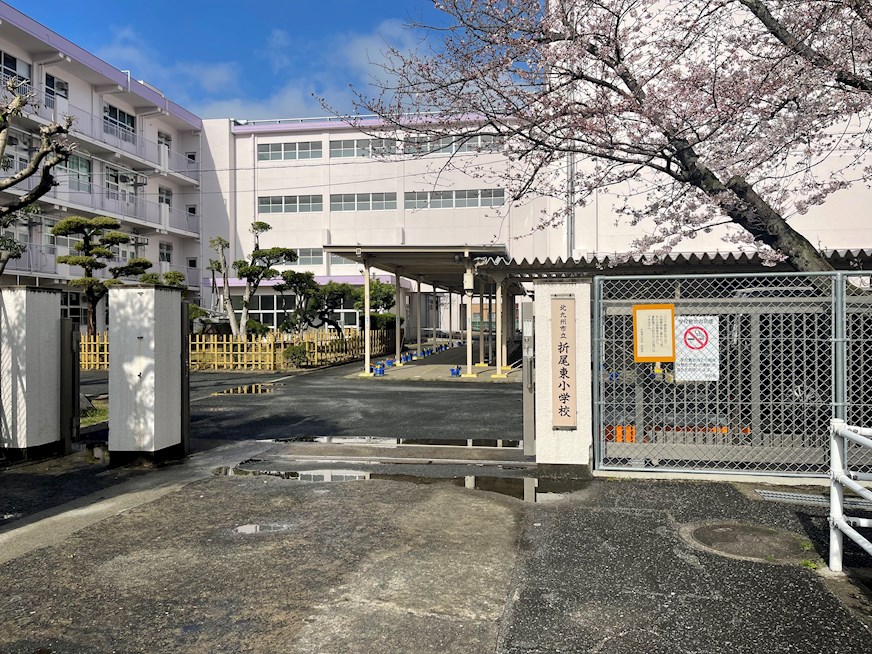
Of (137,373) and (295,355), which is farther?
(295,355)

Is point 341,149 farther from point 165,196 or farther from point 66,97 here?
point 66,97

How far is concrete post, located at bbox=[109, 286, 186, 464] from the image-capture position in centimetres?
697

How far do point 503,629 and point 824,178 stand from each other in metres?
19.7

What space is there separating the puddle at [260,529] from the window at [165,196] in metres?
36.1

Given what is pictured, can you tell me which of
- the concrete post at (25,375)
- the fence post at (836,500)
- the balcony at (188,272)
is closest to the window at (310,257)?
the balcony at (188,272)

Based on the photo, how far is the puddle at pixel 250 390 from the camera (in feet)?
48.5

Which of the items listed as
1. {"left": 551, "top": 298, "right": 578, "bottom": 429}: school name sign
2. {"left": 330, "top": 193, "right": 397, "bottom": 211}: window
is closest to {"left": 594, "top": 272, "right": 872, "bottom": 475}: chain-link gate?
{"left": 551, "top": 298, "right": 578, "bottom": 429}: school name sign

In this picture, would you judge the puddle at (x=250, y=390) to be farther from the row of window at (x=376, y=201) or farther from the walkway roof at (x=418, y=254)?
the row of window at (x=376, y=201)

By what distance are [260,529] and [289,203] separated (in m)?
37.4

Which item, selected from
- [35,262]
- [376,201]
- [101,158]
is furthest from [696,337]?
[376,201]

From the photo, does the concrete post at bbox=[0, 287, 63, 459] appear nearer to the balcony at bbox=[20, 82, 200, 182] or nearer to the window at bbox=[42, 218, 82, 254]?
the balcony at bbox=[20, 82, 200, 182]

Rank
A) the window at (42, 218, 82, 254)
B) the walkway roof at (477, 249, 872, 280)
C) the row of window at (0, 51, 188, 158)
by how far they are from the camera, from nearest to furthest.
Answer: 1. the walkway roof at (477, 249, 872, 280)
2. the row of window at (0, 51, 188, 158)
3. the window at (42, 218, 82, 254)

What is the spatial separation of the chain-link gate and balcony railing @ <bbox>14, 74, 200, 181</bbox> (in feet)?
84.1

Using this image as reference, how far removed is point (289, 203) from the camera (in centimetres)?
4022
